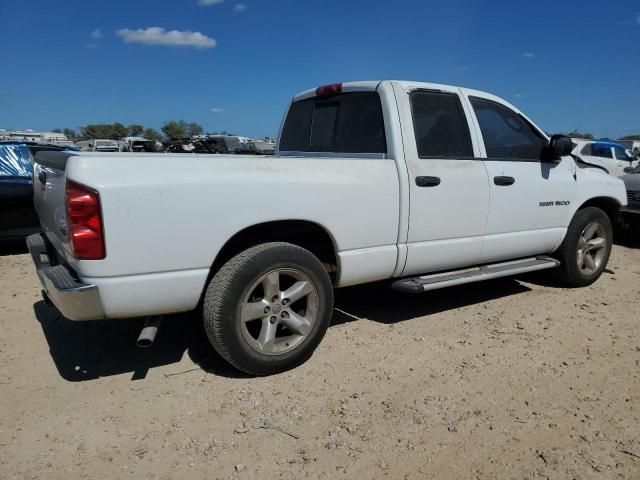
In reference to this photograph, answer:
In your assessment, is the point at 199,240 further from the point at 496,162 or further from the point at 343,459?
the point at 496,162

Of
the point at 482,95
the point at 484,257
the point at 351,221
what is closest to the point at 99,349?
the point at 351,221

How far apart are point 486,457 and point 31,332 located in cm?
352

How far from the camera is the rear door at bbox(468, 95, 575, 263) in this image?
14.2 ft

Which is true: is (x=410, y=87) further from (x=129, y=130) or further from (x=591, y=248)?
(x=129, y=130)

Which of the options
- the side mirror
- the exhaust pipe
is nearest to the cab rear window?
the side mirror

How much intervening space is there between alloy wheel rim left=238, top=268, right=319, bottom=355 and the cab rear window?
1.27 m

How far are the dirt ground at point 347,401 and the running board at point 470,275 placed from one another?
0.43m

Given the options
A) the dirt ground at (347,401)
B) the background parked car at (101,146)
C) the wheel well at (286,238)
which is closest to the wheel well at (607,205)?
the dirt ground at (347,401)

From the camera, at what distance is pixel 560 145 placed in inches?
180

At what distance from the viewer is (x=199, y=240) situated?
2.90 m

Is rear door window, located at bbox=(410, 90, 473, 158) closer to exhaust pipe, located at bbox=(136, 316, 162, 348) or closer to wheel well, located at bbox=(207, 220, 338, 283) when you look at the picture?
wheel well, located at bbox=(207, 220, 338, 283)

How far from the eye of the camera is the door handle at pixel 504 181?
4242 millimetres

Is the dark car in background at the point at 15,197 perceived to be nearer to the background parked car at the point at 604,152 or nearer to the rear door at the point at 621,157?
the background parked car at the point at 604,152

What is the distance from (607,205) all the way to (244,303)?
4.42m
